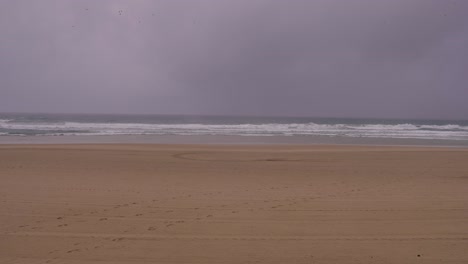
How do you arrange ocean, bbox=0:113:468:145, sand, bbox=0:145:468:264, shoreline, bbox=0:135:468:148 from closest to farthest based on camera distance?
sand, bbox=0:145:468:264, shoreline, bbox=0:135:468:148, ocean, bbox=0:113:468:145

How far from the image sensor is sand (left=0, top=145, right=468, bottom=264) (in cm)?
469

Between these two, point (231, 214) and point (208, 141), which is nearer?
point (231, 214)

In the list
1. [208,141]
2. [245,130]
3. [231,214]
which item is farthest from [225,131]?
[231,214]

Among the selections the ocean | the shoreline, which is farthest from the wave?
the shoreline

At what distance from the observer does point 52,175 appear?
10.7 metres

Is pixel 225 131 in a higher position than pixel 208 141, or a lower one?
higher

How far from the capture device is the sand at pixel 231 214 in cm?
469

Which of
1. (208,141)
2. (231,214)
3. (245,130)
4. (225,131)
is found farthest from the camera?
(245,130)

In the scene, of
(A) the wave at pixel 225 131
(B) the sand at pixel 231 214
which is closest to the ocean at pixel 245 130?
(A) the wave at pixel 225 131

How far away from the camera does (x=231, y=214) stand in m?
6.48

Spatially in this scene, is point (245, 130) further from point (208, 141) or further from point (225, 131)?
point (208, 141)

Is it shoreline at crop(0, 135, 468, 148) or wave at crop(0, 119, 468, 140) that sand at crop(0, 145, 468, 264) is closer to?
shoreline at crop(0, 135, 468, 148)

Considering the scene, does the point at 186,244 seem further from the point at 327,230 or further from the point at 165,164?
the point at 165,164

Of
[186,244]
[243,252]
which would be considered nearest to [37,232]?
→ [186,244]
